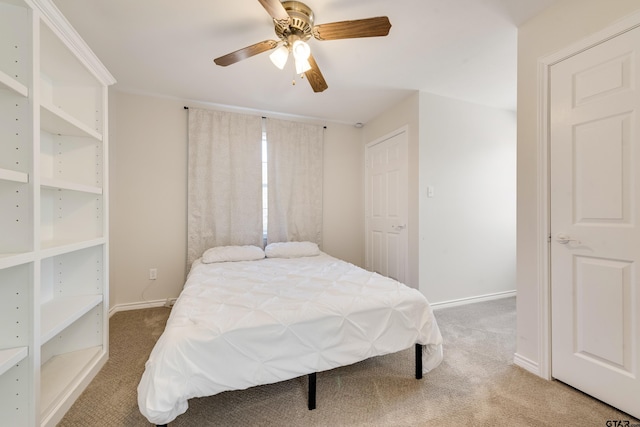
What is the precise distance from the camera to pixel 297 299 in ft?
5.01

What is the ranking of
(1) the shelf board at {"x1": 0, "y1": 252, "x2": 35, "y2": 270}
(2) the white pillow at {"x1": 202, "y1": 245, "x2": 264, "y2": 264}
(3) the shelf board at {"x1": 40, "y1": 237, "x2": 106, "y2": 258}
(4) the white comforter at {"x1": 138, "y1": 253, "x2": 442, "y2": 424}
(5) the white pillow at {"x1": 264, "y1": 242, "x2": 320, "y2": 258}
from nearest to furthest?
(1) the shelf board at {"x1": 0, "y1": 252, "x2": 35, "y2": 270}
(4) the white comforter at {"x1": 138, "y1": 253, "x2": 442, "y2": 424}
(3) the shelf board at {"x1": 40, "y1": 237, "x2": 106, "y2": 258}
(2) the white pillow at {"x1": 202, "y1": 245, "x2": 264, "y2": 264}
(5) the white pillow at {"x1": 264, "y1": 242, "x2": 320, "y2": 258}

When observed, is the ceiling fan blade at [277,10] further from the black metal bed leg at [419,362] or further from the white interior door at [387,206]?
the black metal bed leg at [419,362]

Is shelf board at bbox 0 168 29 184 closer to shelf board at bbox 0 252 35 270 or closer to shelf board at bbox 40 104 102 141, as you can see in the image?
→ shelf board at bbox 0 252 35 270

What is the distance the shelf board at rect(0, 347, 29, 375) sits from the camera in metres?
0.97

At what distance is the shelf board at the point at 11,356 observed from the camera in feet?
3.18

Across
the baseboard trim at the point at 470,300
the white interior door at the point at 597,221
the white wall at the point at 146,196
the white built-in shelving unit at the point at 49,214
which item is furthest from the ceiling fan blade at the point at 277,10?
the baseboard trim at the point at 470,300

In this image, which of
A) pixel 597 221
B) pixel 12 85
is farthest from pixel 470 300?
pixel 12 85

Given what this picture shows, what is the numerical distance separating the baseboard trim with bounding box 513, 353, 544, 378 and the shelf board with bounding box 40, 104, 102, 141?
10.5 ft

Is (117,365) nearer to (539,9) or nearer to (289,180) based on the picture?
(289,180)

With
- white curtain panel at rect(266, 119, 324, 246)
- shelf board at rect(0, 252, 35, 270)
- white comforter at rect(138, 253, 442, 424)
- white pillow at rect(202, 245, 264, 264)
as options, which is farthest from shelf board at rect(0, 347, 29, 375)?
white curtain panel at rect(266, 119, 324, 246)

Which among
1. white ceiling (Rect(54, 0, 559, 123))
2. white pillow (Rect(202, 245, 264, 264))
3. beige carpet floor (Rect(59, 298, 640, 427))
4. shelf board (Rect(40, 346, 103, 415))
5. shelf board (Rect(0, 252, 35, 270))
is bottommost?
beige carpet floor (Rect(59, 298, 640, 427))

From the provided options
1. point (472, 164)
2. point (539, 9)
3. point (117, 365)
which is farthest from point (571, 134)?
point (117, 365)

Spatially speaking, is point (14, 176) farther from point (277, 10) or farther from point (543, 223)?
point (543, 223)

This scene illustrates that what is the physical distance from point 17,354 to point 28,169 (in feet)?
2.56
